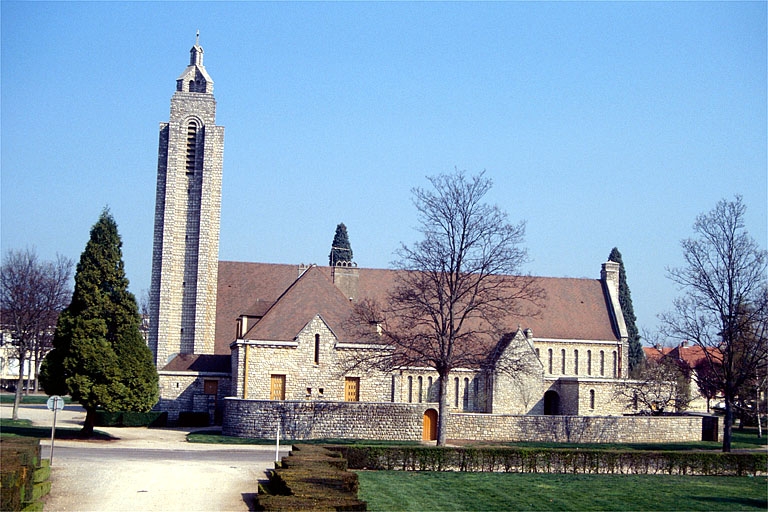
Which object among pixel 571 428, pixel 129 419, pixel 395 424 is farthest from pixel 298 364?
pixel 571 428

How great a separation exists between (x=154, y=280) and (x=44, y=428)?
13.8 metres

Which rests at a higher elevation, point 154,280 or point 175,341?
point 154,280

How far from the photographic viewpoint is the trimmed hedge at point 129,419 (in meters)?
51.3

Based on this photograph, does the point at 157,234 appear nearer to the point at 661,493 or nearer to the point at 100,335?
the point at 100,335

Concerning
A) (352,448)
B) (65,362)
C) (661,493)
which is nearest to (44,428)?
(65,362)

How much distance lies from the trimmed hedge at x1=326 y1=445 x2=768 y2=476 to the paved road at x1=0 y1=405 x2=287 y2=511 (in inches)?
174

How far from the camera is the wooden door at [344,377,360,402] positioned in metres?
48.6

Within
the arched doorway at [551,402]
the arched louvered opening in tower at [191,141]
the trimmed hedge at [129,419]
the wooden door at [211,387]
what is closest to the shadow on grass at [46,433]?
the trimmed hedge at [129,419]

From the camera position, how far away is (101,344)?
4272 centimetres

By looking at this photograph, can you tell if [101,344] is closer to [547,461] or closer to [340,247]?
[547,461]

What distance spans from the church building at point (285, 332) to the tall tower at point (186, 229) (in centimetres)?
7

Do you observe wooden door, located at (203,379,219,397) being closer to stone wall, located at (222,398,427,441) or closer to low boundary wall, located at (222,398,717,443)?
low boundary wall, located at (222,398,717,443)

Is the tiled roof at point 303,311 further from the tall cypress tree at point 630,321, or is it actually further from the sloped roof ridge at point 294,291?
the tall cypress tree at point 630,321

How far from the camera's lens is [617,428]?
1822 inches
